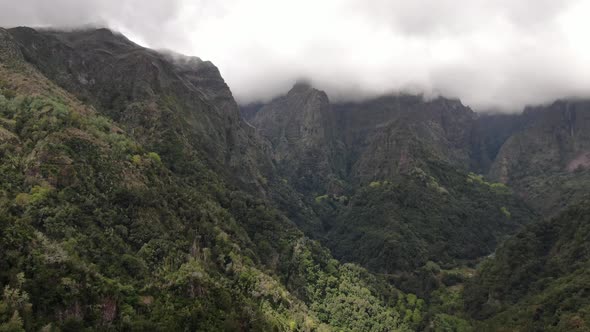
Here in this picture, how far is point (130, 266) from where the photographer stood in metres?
63.4

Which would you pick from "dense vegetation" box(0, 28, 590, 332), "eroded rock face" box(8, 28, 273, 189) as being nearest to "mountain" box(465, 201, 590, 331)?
"dense vegetation" box(0, 28, 590, 332)

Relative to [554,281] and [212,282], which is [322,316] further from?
[554,281]

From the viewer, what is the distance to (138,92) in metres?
138

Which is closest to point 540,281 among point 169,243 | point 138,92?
point 169,243

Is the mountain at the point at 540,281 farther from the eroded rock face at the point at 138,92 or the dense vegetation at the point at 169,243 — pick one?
the eroded rock face at the point at 138,92

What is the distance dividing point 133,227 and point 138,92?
76.3 m

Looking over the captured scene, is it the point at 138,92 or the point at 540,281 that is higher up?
the point at 138,92

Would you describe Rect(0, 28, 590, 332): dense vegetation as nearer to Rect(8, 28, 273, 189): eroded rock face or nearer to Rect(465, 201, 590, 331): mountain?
Rect(465, 201, 590, 331): mountain

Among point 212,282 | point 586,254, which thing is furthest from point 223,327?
point 586,254

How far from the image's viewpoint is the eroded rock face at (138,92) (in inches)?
4852

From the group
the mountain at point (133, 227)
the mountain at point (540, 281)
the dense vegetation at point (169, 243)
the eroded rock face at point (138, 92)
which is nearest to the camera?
the mountain at point (133, 227)

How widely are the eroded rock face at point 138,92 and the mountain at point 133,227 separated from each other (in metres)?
0.64

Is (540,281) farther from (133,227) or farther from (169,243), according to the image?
(133,227)

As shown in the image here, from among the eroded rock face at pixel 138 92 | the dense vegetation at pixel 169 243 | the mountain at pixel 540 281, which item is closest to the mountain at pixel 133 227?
the dense vegetation at pixel 169 243
